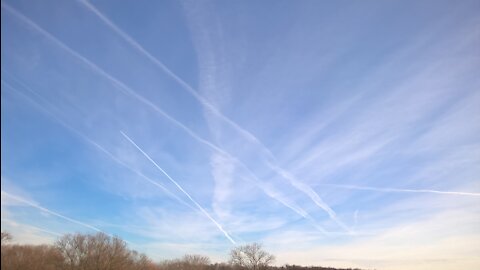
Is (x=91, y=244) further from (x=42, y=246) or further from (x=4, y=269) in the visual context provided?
(x=4, y=269)

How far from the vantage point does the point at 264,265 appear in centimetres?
13762

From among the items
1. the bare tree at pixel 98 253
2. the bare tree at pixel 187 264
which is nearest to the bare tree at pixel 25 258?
the bare tree at pixel 98 253

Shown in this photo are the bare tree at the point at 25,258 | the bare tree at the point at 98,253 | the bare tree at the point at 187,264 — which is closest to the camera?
the bare tree at the point at 25,258

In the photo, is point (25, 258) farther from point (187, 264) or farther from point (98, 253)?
point (187, 264)

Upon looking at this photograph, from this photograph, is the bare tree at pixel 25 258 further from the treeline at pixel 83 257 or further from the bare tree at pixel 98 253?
the bare tree at pixel 98 253

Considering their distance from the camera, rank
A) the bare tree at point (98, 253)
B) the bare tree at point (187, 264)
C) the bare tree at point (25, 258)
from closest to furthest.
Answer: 1. the bare tree at point (25, 258)
2. the bare tree at point (98, 253)
3. the bare tree at point (187, 264)

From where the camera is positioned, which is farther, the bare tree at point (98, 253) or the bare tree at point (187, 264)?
the bare tree at point (187, 264)

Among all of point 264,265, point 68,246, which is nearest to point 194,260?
point 264,265

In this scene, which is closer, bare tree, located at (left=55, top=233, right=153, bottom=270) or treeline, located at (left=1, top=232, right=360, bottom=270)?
treeline, located at (left=1, top=232, right=360, bottom=270)

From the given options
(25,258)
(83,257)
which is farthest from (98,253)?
(25,258)

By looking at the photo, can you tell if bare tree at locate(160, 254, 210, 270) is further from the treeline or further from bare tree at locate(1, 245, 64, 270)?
bare tree at locate(1, 245, 64, 270)

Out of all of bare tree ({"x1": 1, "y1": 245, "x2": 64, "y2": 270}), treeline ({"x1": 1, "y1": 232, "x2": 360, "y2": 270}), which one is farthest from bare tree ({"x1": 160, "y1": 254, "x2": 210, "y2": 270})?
bare tree ({"x1": 1, "y1": 245, "x2": 64, "y2": 270})

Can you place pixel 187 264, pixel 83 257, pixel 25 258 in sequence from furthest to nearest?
pixel 187 264 → pixel 83 257 → pixel 25 258

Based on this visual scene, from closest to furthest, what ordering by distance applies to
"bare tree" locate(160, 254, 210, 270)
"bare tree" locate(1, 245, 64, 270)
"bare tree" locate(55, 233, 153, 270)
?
1. "bare tree" locate(1, 245, 64, 270)
2. "bare tree" locate(55, 233, 153, 270)
3. "bare tree" locate(160, 254, 210, 270)
